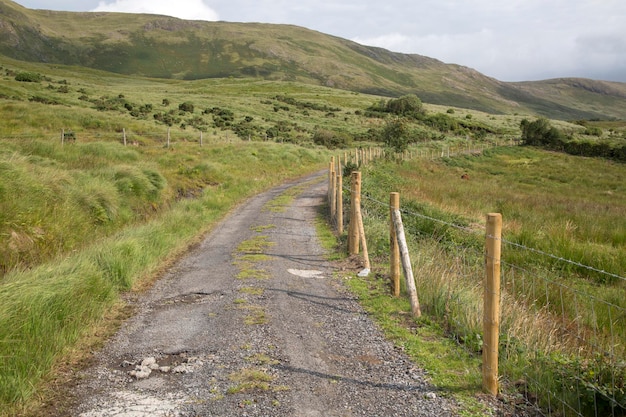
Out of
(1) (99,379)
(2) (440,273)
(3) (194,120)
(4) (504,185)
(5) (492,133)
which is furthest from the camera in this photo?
(5) (492,133)

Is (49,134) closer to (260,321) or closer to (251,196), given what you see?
(251,196)

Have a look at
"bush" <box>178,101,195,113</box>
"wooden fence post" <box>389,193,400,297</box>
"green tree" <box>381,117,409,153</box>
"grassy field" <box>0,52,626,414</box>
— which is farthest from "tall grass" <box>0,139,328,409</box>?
"bush" <box>178,101,195,113</box>

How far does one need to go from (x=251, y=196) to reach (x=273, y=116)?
151 ft

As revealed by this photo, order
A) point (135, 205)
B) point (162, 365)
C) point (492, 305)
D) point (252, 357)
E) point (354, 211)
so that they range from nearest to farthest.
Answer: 1. point (492, 305)
2. point (162, 365)
3. point (252, 357)
4. point (354, 211)
5. point (135, 205)

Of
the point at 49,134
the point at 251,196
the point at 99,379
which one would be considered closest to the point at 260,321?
the point at 99,379

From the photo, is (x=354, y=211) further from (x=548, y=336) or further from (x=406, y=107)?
(x=406, y=107)

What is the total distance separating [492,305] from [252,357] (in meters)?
2.68

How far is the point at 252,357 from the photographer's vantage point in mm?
5715

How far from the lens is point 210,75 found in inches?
7662

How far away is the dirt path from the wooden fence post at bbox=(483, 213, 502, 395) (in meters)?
0.52

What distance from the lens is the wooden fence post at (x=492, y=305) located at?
190 inches

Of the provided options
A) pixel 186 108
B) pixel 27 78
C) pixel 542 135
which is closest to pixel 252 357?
pixel 186 108

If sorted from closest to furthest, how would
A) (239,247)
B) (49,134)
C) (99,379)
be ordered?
(99,379)
(239,247)
(49,134)

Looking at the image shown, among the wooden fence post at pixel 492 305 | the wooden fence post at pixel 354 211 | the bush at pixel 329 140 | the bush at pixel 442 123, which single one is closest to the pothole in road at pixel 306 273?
the wooden fence post at pixel 354 211
